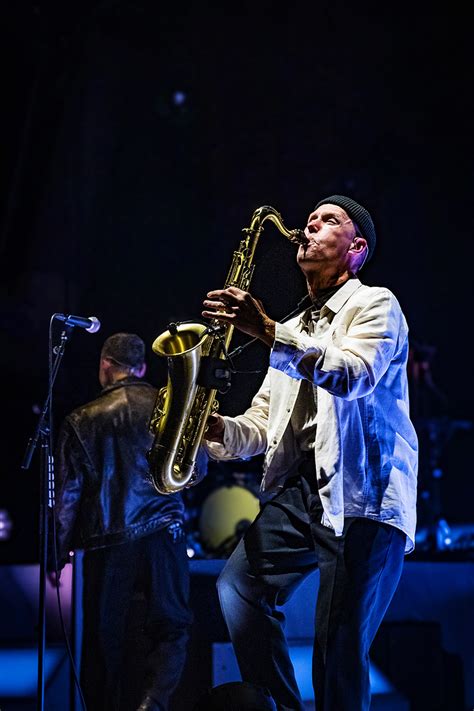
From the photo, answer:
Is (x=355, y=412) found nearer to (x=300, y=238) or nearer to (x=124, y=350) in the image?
(x=300, y=238)

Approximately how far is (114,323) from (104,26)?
11.0 feet

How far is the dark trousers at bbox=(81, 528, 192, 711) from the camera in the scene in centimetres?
446

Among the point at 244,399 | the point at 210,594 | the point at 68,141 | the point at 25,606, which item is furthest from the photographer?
the point at 68,141

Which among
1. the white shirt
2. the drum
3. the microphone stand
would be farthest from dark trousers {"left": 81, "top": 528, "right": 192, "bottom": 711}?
the drum

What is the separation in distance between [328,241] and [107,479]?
210 cm

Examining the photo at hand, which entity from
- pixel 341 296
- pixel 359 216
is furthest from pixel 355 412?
pixel 359 216

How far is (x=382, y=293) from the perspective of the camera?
10.6 feet

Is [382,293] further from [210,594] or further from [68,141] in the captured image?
[68,141]

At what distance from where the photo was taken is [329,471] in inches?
121

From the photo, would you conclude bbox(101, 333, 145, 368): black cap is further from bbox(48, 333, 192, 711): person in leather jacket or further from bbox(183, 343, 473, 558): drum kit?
bbox(183, 343, 473, 558): drum kit

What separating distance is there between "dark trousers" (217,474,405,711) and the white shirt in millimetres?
86

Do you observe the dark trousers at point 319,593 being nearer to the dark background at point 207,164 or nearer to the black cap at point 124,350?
the black cap at point 124,350

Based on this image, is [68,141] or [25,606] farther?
[68,141]

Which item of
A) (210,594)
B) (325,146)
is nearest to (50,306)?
(325,146)
